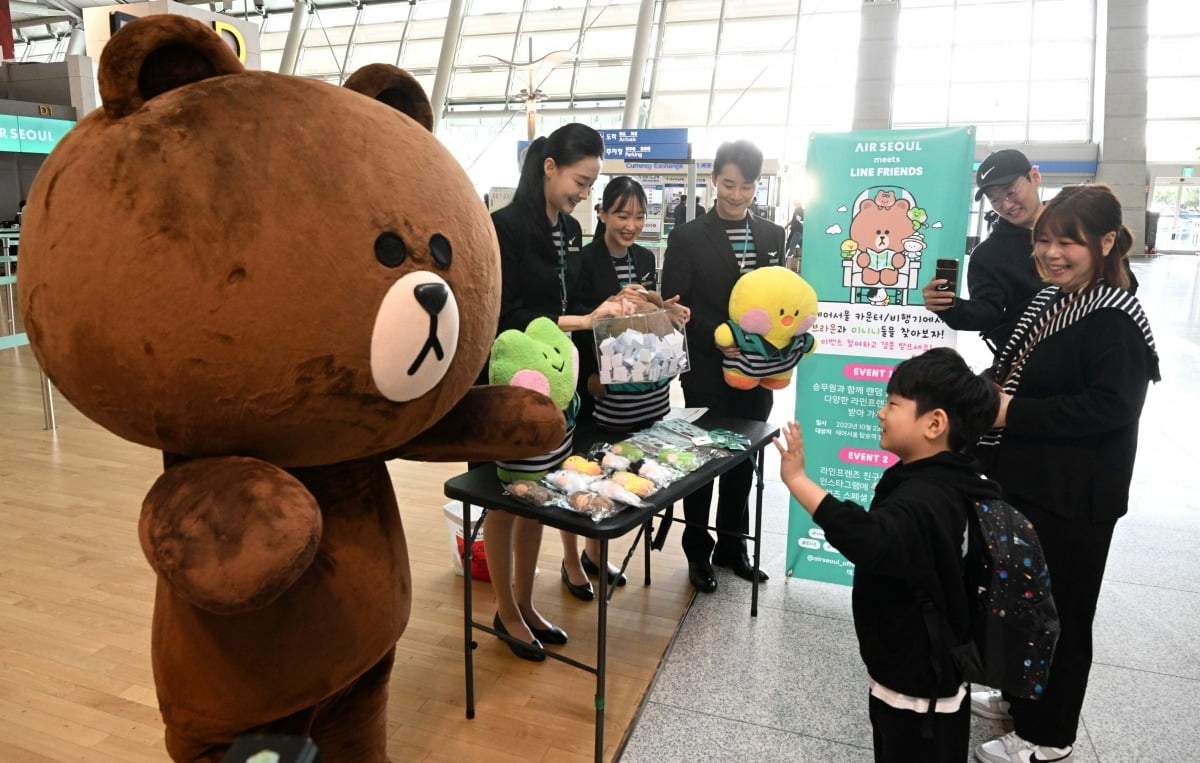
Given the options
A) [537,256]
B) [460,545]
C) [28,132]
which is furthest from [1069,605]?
[28,132]

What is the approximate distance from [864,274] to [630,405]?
1043 mm

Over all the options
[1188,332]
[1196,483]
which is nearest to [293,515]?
[1196,483]

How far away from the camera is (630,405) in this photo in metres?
2.52

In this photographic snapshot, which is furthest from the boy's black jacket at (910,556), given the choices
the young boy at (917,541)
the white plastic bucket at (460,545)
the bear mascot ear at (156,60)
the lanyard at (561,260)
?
the white plastic bucket at (460,545)

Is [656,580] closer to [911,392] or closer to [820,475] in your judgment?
[820,475]

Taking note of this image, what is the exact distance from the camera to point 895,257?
2.77 metres

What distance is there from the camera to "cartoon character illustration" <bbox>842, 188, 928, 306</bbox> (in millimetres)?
2744

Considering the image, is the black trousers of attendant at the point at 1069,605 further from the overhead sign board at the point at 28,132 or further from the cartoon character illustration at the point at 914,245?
the overhead sign board at the point at 28,132

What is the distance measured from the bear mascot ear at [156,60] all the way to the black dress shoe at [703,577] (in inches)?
95.6

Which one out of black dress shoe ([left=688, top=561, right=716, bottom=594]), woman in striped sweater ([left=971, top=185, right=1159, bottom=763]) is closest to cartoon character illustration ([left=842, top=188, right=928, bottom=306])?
woman in striped sweater ([left=971, top=185, right=1159, bottom=763])

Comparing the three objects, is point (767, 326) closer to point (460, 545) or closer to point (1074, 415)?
point (1074, 415)

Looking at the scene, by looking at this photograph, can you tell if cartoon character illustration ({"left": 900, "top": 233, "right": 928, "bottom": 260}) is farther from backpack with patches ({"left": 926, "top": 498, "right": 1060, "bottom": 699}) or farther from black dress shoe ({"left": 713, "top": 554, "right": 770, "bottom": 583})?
backpack with patches ({"left": 926, "top": 498, "right": 1060, "bottom": 699})

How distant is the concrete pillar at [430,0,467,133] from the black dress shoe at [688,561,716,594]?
43.8 ft

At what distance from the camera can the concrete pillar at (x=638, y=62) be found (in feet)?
43.8
